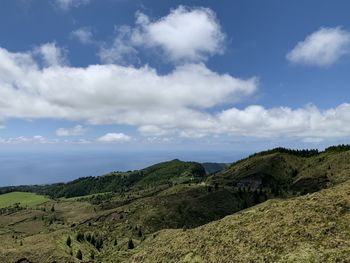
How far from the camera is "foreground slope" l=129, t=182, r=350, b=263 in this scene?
55728 millimetres

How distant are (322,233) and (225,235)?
73.5 feet

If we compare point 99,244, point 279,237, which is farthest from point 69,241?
point 279,237

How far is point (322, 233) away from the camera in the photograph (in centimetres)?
5962

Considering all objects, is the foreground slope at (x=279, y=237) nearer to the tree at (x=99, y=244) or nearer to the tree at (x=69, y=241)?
the tree at (x=69, y=241)

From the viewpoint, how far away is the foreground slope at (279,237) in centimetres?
5573

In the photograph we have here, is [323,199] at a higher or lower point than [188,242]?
higher

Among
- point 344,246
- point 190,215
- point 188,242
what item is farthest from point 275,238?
point 190,215

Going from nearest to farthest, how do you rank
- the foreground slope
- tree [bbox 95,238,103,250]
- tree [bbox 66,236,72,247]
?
the foreground slope → tree [bbox 66,236,72,247] → tree [bbox 95,238,103,250]

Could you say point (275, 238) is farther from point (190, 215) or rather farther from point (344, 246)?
point (190, 215)

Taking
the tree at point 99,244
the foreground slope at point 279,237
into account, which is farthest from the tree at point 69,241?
the foreground slope at point 279,237

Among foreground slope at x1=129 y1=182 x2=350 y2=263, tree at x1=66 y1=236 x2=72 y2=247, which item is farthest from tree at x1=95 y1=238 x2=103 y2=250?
foreground slope at x1=129 y1=182 x2=350 y2=263

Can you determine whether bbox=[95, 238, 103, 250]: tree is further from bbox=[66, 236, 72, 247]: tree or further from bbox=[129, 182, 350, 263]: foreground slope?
bbox=[129, 182, 350, 263]: foreground slope

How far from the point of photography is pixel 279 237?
64000mm

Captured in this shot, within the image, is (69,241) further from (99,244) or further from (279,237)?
(279,237)
